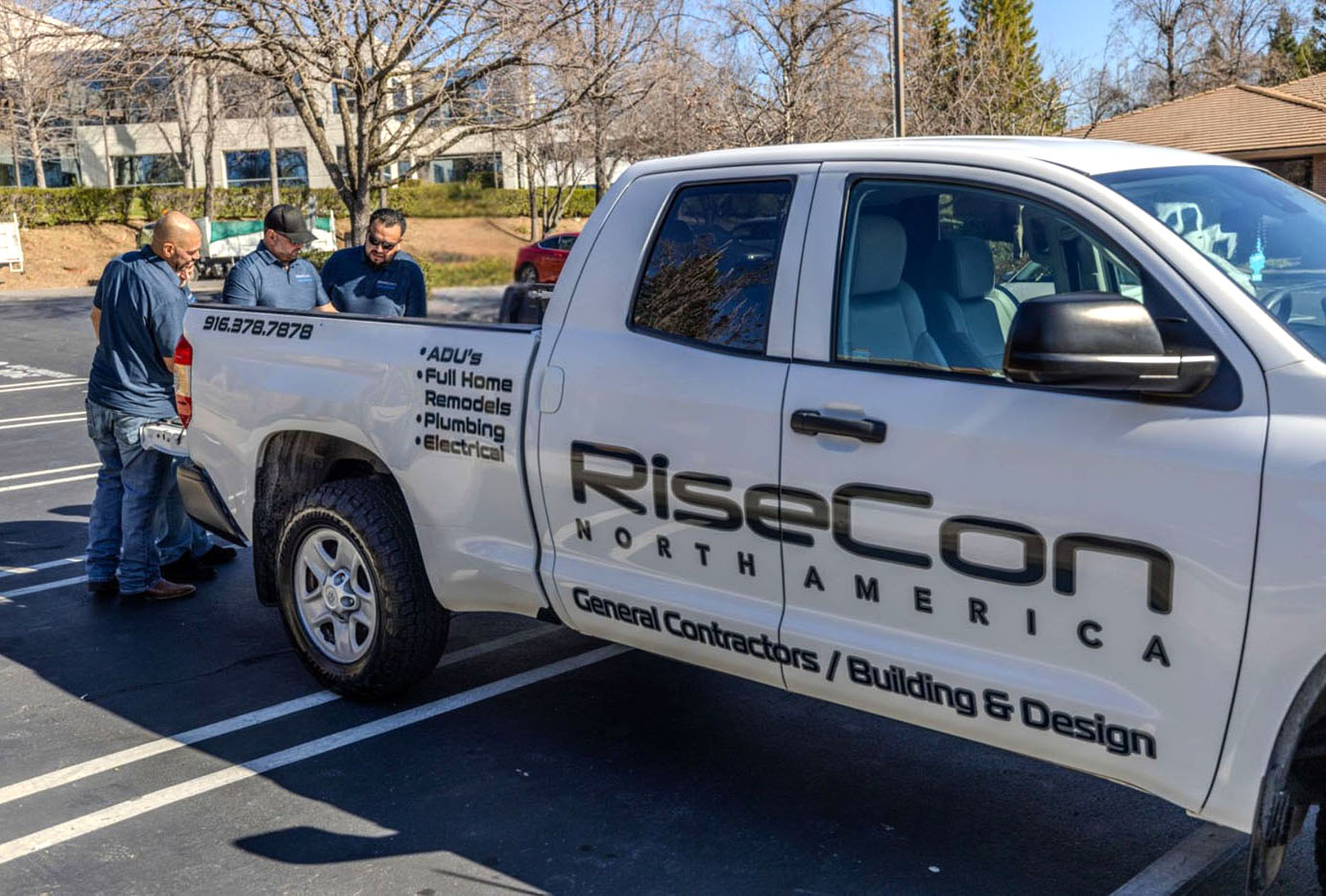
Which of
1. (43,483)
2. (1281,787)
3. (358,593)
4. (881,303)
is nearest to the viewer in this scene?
(1281,787)

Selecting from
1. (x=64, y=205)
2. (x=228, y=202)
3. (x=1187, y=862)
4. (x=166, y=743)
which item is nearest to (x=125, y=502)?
(x=166, y=743)

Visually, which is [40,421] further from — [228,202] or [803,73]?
[228,202]

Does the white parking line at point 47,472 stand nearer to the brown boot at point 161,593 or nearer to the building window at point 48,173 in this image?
the brown boot at point 161,593

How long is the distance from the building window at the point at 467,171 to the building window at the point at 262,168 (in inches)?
238

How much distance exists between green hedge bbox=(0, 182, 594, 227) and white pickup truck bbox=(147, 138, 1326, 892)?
141ft

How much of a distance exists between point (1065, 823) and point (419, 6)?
14377 millimetres

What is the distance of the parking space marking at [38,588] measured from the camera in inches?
270

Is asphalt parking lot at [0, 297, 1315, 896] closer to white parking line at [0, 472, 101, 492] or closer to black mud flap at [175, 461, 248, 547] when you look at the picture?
black mud flap at [175, 461, 248, 547]

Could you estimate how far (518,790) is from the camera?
14.5 feet

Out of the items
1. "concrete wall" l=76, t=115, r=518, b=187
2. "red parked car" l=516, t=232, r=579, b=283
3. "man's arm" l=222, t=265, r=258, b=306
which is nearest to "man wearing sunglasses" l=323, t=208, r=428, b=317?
"man's arm" l=222, t=265, r=258, b=306

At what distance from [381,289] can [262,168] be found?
194 feet

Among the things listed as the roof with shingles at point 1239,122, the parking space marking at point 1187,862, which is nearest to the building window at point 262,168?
the roof with shingles at point 1239,122

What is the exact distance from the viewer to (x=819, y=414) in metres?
3.61

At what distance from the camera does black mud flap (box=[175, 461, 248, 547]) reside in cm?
564
